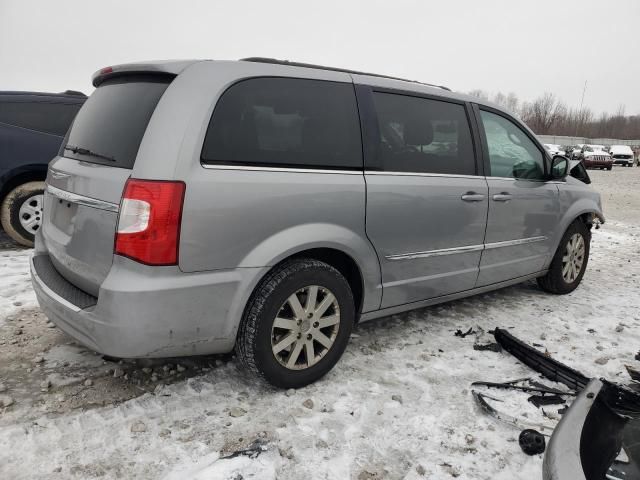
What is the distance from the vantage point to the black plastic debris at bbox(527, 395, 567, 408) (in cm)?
271

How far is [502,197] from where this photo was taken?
12.2 feet

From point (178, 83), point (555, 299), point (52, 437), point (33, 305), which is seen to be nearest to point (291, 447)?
point (52, 437)

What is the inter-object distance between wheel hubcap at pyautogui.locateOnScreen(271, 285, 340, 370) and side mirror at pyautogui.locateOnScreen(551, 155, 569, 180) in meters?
2.65

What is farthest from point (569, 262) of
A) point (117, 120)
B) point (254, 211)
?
point (117, 120)

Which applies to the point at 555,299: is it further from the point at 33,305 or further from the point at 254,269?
the point at 33,305

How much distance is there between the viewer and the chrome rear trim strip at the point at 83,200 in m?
2.26

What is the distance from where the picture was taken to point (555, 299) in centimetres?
464

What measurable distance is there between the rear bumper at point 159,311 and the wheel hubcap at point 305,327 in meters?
0.27

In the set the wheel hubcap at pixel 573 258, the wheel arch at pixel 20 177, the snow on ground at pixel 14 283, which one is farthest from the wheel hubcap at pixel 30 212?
the wheel hubcap at pixel 573 258

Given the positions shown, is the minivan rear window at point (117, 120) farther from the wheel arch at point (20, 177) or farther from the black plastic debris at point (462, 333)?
the wheel arch at point (20, 177)

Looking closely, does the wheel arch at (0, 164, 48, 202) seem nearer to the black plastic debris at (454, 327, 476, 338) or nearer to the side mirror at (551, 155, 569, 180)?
the black plastic debris at (454, 327, 476, 338)

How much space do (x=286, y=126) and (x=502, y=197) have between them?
6.56ft

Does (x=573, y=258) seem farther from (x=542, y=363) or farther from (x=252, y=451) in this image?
(x=252, y=451)

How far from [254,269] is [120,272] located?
0.63m
